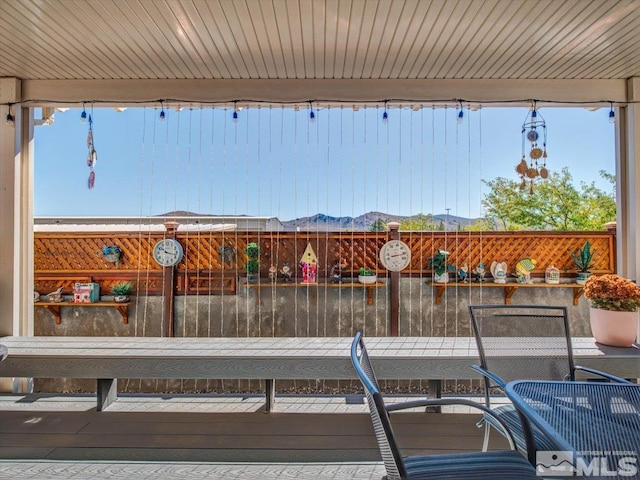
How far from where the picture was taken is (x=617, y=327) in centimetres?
247

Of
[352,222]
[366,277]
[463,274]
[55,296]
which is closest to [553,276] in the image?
[463,274]

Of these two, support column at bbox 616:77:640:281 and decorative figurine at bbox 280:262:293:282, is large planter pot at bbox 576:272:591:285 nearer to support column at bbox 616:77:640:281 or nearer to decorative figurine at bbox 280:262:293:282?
support column at bbox 616:77:640:281

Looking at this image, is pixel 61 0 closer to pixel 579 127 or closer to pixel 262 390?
pixel 262 390

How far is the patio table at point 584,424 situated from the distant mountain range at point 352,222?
2634mm

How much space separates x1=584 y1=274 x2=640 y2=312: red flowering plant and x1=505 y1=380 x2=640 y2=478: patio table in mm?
1258

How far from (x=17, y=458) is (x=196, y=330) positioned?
80.1 inches

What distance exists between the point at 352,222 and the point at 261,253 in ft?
3.33

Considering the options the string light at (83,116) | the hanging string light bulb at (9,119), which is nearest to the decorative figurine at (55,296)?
the hanging string light bulb at (9,119)

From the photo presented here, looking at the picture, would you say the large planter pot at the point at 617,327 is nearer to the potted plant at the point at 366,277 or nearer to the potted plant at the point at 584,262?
the potted plant at the point at 584,262

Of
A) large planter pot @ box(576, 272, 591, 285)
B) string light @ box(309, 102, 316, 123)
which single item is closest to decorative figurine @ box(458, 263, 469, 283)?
large planter pot @ box(576, 272, 591, 285)

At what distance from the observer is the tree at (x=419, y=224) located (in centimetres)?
409

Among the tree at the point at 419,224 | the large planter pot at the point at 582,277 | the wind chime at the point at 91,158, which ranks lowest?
the large planter pot at the point at 582,277

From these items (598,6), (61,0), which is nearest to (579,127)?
(598,6)

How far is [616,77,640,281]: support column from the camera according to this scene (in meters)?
2.87
